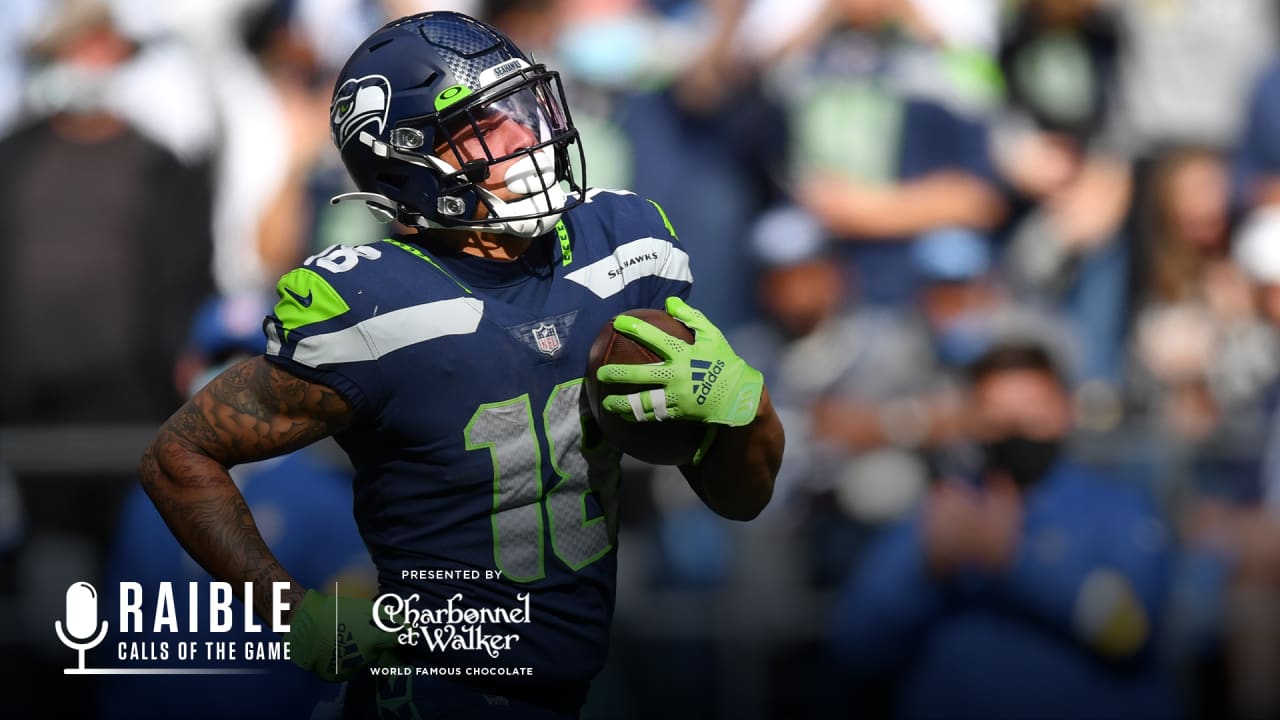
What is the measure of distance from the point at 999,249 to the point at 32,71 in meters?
4.03

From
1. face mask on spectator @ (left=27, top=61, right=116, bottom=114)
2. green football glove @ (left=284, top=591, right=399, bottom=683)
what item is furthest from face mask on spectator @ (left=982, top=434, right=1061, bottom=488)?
face mask on spectator @ (left=27, top=61, right=116, bottom=114)

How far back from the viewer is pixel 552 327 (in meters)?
3.34

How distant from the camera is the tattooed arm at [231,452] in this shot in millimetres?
3203

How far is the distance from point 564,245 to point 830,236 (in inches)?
137

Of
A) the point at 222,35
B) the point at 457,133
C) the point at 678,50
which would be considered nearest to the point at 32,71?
the point at 222,35

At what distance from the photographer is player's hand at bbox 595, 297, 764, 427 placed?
10.4 feet

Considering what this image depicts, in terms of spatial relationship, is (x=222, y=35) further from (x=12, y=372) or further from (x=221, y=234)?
(x=12, y=372)

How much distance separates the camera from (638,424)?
3207 millimetres

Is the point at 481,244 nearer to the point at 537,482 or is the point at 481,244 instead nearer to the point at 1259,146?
the point at 537,482

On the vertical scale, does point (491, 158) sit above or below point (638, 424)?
above

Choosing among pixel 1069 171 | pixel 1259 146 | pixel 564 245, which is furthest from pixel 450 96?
pixel 1259 146

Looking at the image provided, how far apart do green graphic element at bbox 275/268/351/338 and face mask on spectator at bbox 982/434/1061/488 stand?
2829mm

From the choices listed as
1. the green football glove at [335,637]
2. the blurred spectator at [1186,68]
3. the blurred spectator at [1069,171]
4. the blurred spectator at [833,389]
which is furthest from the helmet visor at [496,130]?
the blurred spectator at [1186,68]

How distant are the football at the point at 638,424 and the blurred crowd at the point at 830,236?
8.04 ft
